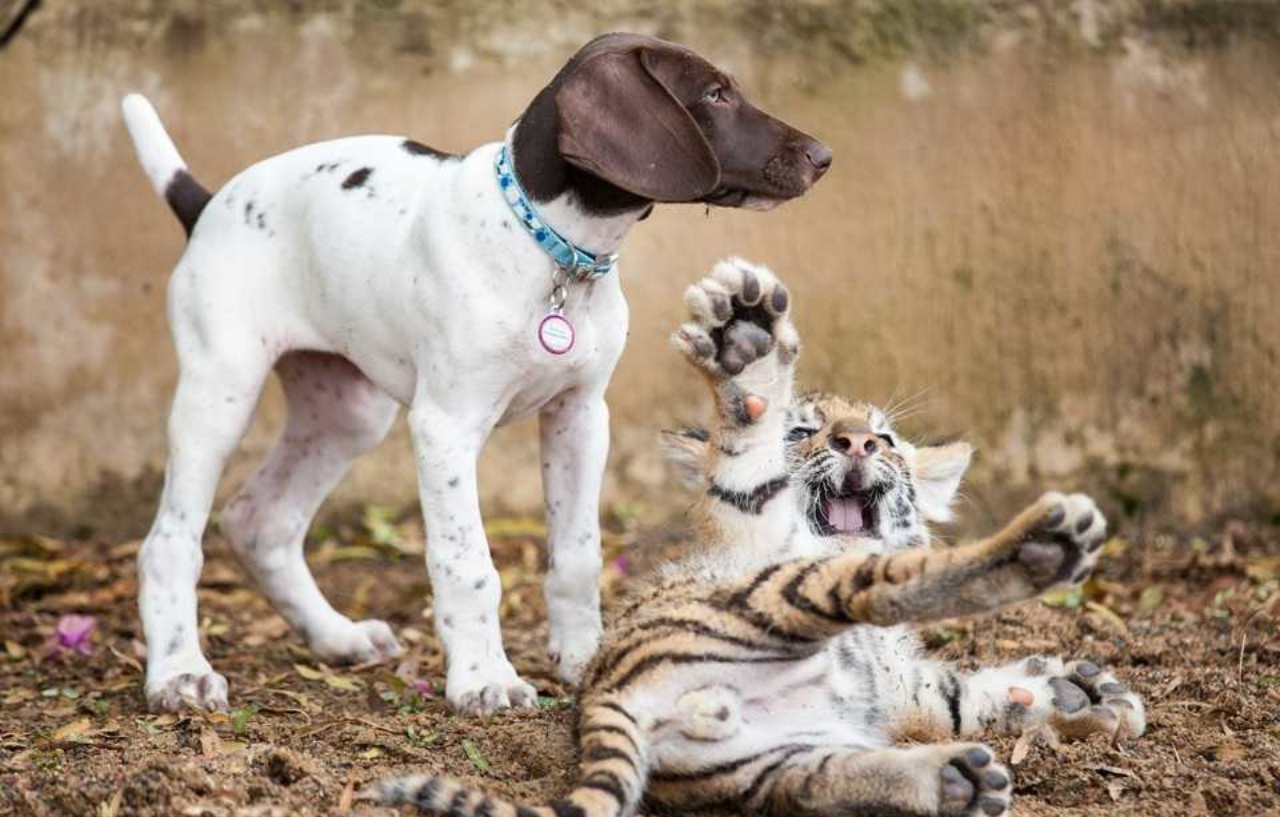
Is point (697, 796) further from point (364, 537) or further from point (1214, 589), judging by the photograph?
point (364, 537)

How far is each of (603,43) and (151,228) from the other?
342 centimetres

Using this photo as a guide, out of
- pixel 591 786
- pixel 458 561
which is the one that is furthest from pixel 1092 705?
pixel 458 561

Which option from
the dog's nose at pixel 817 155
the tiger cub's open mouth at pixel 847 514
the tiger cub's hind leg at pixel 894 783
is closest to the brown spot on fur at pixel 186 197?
the dog's nose at pixel 817 155

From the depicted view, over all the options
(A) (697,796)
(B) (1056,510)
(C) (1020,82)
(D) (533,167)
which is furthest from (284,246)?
(C) (1020,82)

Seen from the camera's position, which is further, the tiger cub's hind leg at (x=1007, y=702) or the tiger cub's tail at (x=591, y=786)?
the tiger cub's hind leg at (x=1007, y=702)

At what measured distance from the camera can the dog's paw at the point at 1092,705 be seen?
4.07 m

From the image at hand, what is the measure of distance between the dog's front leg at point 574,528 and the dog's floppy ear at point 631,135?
752mm

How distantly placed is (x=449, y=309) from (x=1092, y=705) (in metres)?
1.83

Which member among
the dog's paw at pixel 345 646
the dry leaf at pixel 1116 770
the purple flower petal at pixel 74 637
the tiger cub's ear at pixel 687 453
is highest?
the tiger cub's ear at pixel 687 453

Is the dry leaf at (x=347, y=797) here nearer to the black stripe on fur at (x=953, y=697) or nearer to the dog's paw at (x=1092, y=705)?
the black stripe on fur at (x=953, y=697)

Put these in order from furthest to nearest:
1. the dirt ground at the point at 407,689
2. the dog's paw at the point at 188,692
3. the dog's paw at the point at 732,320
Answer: the dog's paw at the point at 188,692, the dog's paw at the point at 732,320, the dirt ground at the point at 407,689

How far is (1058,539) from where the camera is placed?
322cm

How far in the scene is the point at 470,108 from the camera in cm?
734

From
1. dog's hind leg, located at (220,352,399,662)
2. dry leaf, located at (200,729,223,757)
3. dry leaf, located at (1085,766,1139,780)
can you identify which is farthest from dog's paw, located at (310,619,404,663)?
dry leaf, located at (1085,766,1139,780)
